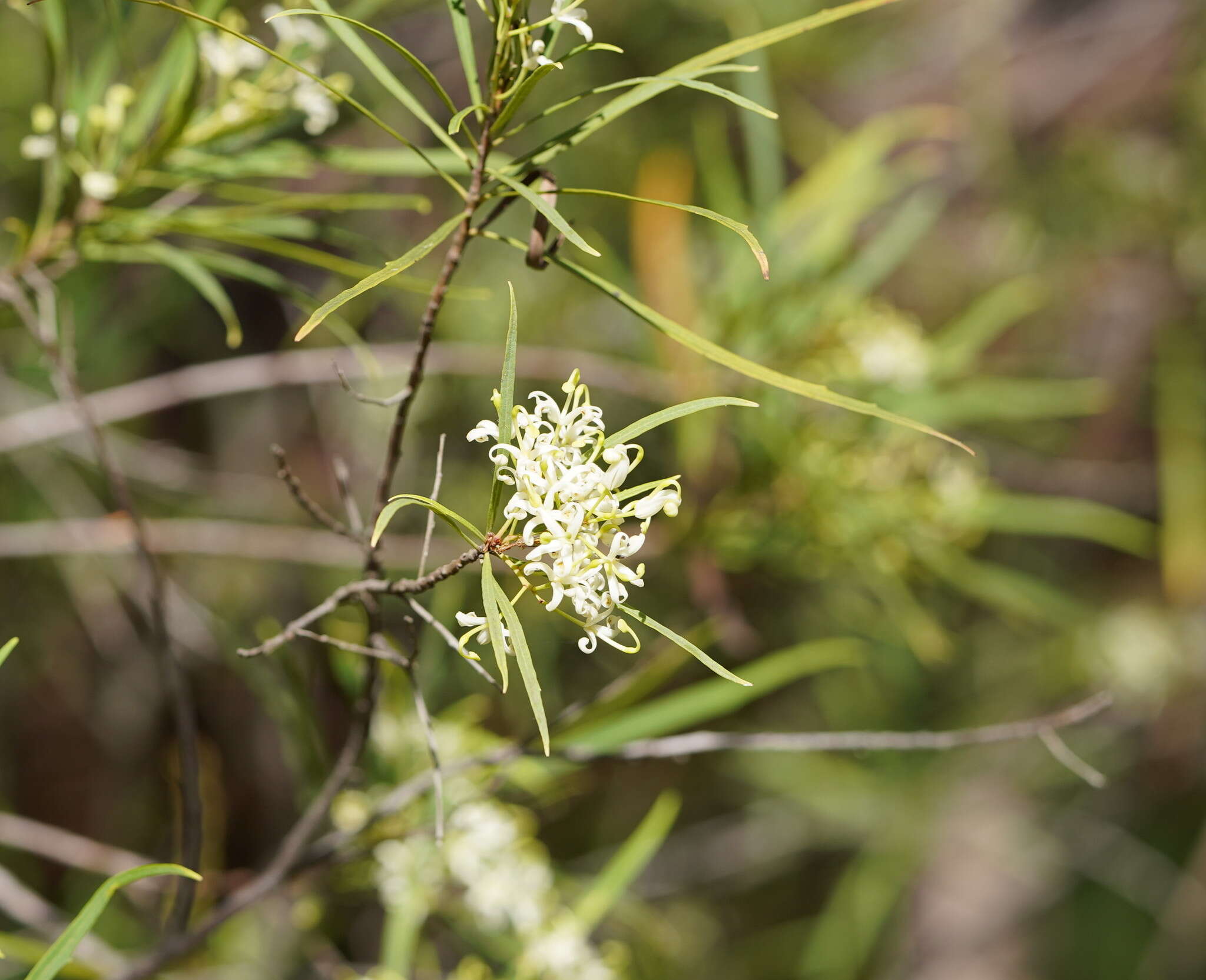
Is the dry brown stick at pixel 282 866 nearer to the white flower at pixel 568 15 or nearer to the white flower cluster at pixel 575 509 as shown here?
the white flower cluster at pixel 575 509

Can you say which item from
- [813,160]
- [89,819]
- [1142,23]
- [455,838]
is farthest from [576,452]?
[1142,23]

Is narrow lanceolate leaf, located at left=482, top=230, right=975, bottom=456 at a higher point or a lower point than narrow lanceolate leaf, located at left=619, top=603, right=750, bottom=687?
higher

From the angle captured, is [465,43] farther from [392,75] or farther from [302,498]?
[302,498]

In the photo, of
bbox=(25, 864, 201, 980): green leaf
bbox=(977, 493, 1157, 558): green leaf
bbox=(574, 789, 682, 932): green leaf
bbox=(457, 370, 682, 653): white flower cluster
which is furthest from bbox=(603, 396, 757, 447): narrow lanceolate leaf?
bbox=(977, 493, 1157, 558): green leaf

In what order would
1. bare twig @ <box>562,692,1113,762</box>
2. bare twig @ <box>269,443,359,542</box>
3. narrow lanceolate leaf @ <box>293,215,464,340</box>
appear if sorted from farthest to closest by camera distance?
bare twig @ <box>562,692,1113,762</box> → bare twig @ <box>269,443,359,542</box> → narrow lanceolate leaf @ <box>293,215,464,340</box>

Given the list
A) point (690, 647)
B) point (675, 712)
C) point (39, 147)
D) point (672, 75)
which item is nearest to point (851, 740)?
point (675, 712)

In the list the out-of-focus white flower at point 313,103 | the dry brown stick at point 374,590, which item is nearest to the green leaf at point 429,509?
the dry brown stick at point 374,590

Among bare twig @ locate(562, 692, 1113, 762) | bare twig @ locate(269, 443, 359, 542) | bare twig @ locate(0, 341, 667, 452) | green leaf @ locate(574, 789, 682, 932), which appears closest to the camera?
bare twig @ locate(269, 443, 359, 542)

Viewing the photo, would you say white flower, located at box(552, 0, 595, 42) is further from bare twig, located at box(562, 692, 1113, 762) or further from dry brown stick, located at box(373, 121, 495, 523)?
bare twig, located at box(562, 692, 1113, 762)
